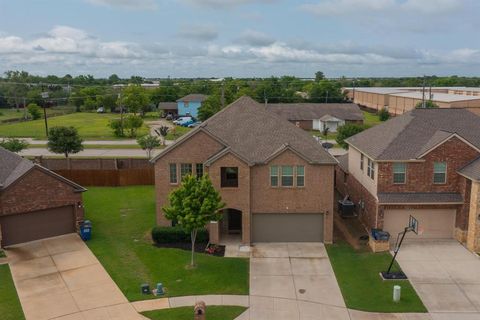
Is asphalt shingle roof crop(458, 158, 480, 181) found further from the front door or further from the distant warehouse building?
the distant warehouse building

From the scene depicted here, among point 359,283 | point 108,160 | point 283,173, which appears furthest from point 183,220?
point 108,160

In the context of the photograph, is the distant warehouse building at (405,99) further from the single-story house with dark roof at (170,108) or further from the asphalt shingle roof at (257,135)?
the asphalt shingle roof at (257,135)

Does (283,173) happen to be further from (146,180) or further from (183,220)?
(146,180)

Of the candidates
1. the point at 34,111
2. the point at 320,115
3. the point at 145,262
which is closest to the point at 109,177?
the point at 145,262

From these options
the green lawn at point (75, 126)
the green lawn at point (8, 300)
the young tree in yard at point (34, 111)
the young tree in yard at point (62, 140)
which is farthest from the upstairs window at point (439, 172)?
the young tree in yard at point (34, 111)

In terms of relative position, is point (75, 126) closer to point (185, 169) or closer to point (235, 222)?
point (185, 169)
